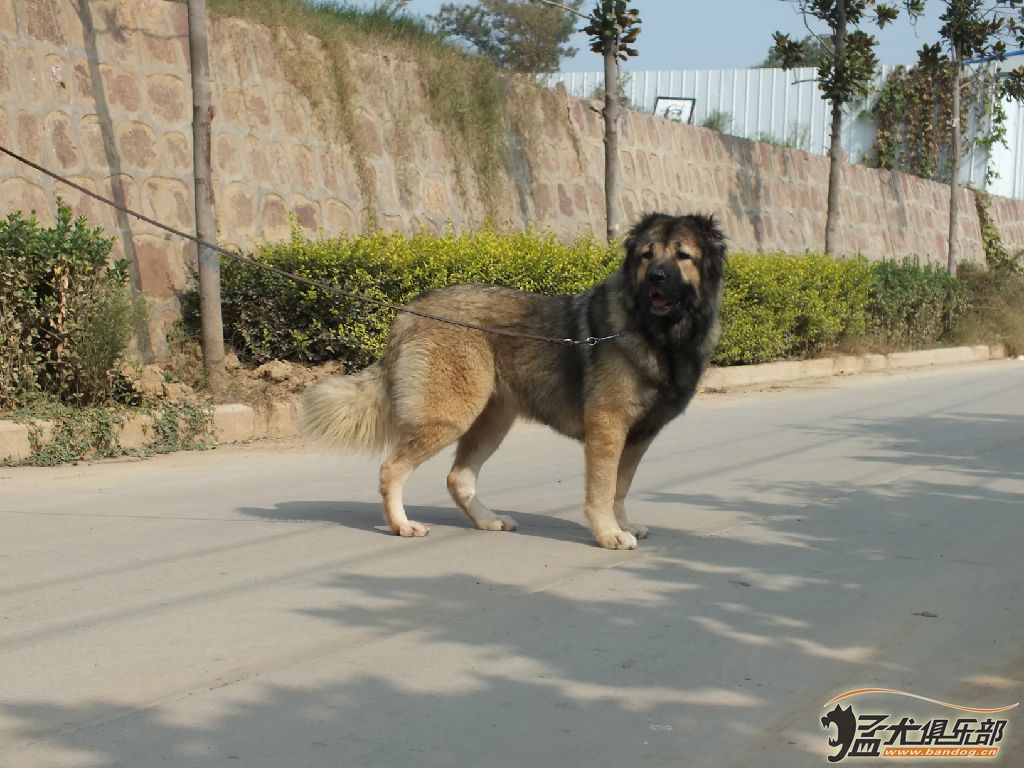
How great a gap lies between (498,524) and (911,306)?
18.4m

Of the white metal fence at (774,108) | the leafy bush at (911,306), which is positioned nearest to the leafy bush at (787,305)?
the leafy bush at (911,306)

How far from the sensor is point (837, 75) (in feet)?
78.2

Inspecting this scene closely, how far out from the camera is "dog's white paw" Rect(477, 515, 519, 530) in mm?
7367

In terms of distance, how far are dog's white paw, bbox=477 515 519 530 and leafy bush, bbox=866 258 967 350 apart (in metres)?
15.7

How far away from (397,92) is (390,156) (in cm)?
102

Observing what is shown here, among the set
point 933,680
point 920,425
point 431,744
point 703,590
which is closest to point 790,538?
point 703,590

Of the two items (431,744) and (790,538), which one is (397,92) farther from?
(431,744)

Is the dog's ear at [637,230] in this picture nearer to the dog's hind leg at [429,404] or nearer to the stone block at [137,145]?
the dog's hind leg at [429,404]

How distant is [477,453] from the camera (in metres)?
7.55

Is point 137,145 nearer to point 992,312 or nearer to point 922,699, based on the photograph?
point 922,699

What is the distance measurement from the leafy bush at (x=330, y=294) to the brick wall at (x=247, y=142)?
788 millimetres

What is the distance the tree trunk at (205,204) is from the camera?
38.6 feet

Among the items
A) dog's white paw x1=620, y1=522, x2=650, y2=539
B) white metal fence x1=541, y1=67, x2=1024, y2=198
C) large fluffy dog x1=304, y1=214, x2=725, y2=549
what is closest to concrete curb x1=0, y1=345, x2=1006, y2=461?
large fluffy dog x1=304, y1=214, x2=725, y2=549

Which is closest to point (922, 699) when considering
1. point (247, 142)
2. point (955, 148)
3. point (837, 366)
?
point (247, 142)
